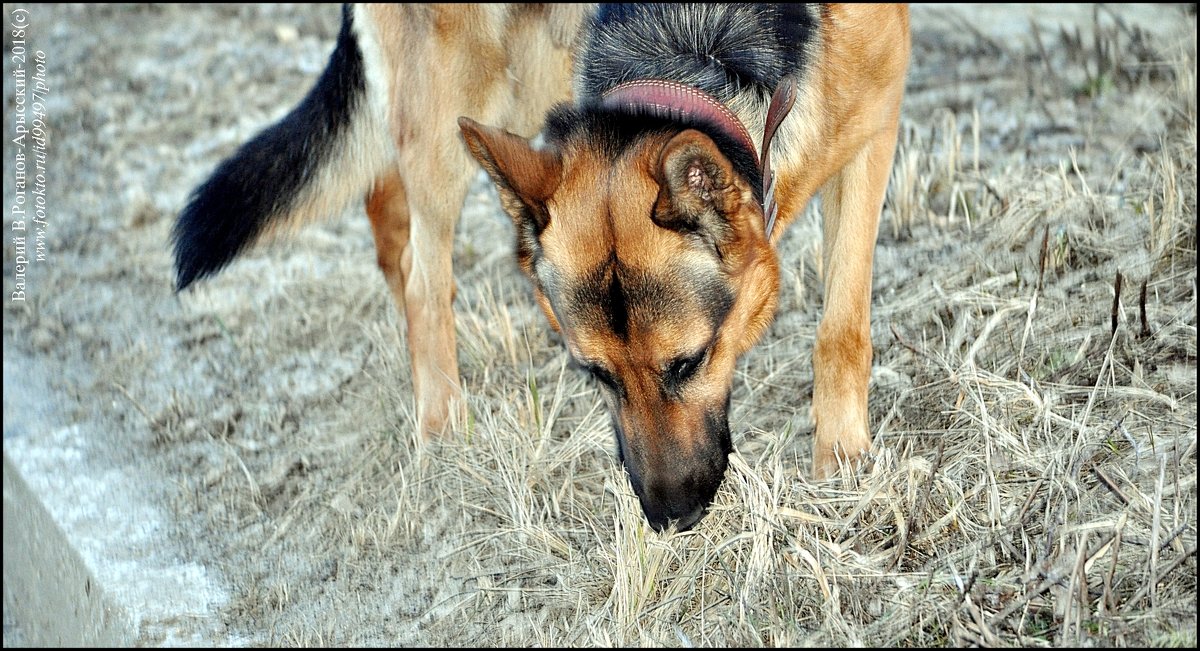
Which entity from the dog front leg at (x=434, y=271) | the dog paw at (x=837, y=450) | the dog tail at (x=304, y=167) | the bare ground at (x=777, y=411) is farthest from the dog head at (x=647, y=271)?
the dog tail at (x=304, y=167)

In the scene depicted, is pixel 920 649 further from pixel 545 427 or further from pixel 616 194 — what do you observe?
pixel 545 427

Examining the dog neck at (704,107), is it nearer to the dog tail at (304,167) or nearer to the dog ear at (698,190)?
the dog ear at (698,190)

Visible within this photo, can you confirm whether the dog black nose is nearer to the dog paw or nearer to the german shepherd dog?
the german shepherd dog

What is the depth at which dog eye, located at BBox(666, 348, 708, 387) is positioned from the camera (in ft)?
9.03

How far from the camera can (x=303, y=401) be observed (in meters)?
4.47

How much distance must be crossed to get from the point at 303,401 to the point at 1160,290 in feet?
10.2

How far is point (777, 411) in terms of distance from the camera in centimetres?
366

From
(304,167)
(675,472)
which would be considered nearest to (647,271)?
(675,472)

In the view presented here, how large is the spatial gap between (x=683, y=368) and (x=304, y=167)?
1.93 m

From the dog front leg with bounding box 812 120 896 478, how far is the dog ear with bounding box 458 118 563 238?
3.55ft

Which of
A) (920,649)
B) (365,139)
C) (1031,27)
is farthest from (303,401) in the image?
(1031,27)

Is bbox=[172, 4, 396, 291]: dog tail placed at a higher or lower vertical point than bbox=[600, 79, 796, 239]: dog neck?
lower

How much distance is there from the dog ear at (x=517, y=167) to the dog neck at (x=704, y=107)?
285mm

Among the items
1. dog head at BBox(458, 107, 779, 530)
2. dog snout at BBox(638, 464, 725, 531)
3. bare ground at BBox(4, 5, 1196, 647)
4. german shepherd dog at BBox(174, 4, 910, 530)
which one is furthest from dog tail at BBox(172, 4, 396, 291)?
dog snout at BBox(638, 464, 725, 531)
